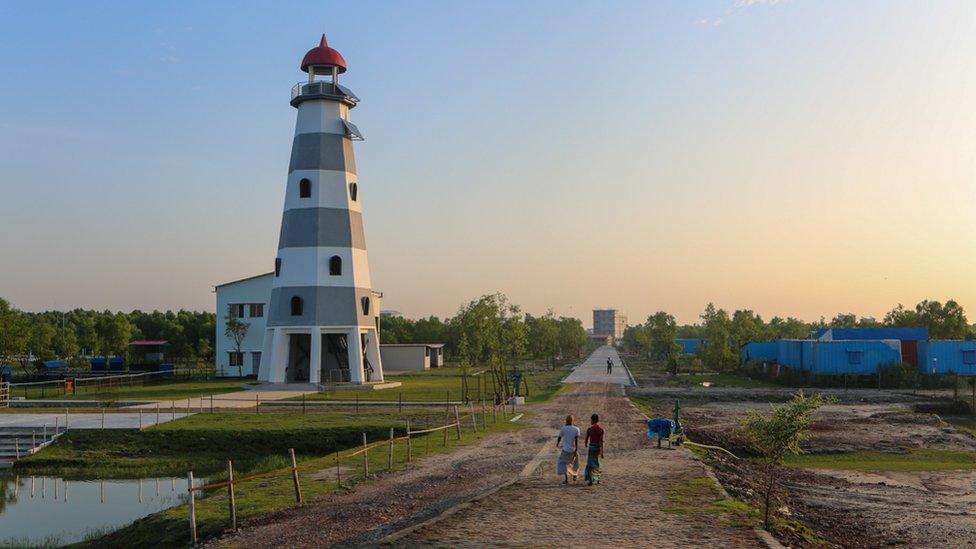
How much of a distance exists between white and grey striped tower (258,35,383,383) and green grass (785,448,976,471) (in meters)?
30.3

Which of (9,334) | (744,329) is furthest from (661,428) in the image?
(744,329)

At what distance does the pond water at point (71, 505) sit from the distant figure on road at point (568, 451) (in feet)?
36.6

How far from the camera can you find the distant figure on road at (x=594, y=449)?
56.9 feet

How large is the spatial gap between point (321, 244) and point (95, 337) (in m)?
47.0

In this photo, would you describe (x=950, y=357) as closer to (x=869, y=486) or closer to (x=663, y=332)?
(x=869, y=486)

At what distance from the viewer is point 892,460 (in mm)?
26781

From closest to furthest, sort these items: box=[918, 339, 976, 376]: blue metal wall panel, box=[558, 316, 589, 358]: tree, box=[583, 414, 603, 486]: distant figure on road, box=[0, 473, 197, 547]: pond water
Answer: box=[583, 414, 603, 486]: distant figure on road < box=[0, 473, 197, 547]: pond water < box=[918, 339, 976, 376]: blue metal wall panel < box=[558, 316, 589, 358]: tree

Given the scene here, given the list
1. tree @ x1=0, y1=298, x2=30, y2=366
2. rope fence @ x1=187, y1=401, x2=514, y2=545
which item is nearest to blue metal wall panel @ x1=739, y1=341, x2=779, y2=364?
rope fence @ x1=187, y1=401, x2=514, y2=545

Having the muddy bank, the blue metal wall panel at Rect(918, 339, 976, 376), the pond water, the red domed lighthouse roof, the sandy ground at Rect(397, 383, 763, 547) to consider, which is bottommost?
the pond water

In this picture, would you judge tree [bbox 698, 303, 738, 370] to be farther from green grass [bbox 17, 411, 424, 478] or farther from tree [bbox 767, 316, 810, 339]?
green grass [bbox 17, 411, 424, 478]

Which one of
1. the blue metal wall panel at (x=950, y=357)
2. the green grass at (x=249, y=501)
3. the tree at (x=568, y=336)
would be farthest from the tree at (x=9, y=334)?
the tree at (x=568, y=336)

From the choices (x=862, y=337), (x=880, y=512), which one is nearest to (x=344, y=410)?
(x=880, y=512)

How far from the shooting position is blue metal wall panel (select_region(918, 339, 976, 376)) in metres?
54.0

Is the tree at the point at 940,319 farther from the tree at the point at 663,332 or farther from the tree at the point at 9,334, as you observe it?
the tree at the point at 9,334
